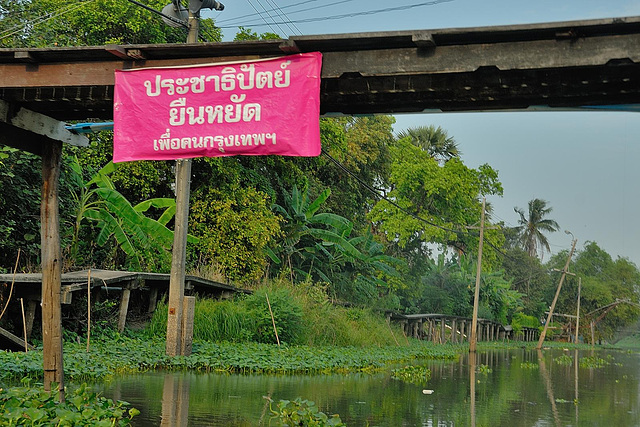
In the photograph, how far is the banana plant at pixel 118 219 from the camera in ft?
64.5

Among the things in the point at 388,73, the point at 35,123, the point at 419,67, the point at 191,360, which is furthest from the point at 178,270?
the point at 419,67

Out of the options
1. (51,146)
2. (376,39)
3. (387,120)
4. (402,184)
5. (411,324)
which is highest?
(387,120)

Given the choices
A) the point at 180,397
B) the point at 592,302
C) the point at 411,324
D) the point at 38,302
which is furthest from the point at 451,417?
the point at 592,302

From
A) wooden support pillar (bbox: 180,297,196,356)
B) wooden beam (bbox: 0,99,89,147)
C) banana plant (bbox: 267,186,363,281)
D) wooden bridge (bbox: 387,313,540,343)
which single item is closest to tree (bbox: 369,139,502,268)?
wooden bridge (bbox: 387,313,540,343)

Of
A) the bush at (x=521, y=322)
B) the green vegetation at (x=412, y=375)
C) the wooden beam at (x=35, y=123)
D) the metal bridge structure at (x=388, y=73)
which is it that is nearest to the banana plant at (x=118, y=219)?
the green vegetation at (x=412, y=375)

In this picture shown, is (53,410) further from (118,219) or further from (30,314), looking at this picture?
(118,219)

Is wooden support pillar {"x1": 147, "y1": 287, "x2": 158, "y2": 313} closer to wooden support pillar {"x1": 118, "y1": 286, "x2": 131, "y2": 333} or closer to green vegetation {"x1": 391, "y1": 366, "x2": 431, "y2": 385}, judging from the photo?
wooden support pillar {"x1": 118, "y1": 286, "x2": 131, "y2": 333}

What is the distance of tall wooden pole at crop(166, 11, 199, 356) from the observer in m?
15.9

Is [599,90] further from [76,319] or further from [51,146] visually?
[76,319]

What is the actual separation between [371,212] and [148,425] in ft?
112

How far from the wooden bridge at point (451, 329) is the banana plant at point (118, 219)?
45.9 feet

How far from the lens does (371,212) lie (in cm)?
4216

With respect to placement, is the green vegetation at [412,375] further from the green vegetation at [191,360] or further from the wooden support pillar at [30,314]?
the wooden support pillar at [30,314]

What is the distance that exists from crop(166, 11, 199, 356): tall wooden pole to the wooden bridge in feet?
58.8
